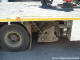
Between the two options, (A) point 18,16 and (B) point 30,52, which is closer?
(A) point 18,16

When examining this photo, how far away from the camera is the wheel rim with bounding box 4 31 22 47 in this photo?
4926 mm

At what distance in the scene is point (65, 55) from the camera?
4914mm

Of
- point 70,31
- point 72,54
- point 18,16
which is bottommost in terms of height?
point 72,54

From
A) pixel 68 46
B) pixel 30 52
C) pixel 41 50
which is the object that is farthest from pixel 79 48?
pixel 30 52

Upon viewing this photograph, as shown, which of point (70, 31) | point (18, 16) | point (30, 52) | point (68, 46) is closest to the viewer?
point (18, 16)

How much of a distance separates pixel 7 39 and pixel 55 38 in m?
1.52

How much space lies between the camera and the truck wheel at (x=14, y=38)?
4.83 m

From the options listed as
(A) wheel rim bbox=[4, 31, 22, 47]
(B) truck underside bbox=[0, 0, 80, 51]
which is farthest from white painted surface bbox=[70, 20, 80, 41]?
(A) wheel rim bbox=[4, 31, 22, 47]

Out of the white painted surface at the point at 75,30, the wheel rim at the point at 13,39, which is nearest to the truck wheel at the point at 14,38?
the wheel rim at the point at 13,39

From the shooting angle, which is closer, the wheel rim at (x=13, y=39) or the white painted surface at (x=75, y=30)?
the white painted surface at (x=75, y=30)

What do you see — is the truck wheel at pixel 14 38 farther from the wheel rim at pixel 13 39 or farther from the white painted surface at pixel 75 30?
the white painted surface at pixel 75 30

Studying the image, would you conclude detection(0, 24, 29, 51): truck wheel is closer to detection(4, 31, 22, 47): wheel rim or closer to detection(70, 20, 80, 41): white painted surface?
detection(4, 31, 22, 47): wheel rim

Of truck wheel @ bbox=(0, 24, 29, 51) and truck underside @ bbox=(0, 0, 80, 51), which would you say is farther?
truck wheel @ bbox=(0, 24, 29, 51)

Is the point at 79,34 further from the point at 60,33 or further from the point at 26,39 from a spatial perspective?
the point at 26,39
